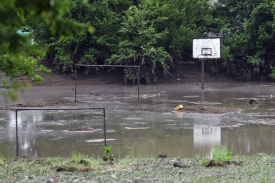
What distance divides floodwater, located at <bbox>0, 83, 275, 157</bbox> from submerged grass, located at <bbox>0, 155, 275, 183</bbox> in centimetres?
208

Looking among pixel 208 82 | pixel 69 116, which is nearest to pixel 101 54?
pixel 208 82

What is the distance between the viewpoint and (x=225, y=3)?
3956 centimetres

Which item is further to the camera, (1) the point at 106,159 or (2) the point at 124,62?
(2) the point at 124,62

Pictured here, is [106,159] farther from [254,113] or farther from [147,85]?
[147,85]

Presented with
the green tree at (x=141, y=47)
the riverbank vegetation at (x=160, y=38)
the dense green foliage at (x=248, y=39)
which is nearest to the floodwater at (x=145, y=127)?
the green tree at (x=141, y=47)

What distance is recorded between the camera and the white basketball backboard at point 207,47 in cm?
3048

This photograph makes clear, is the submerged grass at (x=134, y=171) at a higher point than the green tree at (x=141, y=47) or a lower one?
lower

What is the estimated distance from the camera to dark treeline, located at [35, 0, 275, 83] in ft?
116

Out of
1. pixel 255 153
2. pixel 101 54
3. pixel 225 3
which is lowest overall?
pixel 255 153

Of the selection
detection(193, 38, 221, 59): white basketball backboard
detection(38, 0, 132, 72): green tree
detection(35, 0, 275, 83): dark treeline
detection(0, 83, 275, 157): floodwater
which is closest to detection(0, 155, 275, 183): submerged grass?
detection(0, 83, 275, 157): floodwater

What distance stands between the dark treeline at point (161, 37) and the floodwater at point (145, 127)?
22.9 feet

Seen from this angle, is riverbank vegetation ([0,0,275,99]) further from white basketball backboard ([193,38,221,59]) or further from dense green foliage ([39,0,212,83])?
white basketball backboard ([193,38,221,59])

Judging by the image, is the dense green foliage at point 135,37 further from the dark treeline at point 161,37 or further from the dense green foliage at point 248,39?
the dense green foliage at point 248,39

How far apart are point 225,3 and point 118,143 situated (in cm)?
2695
